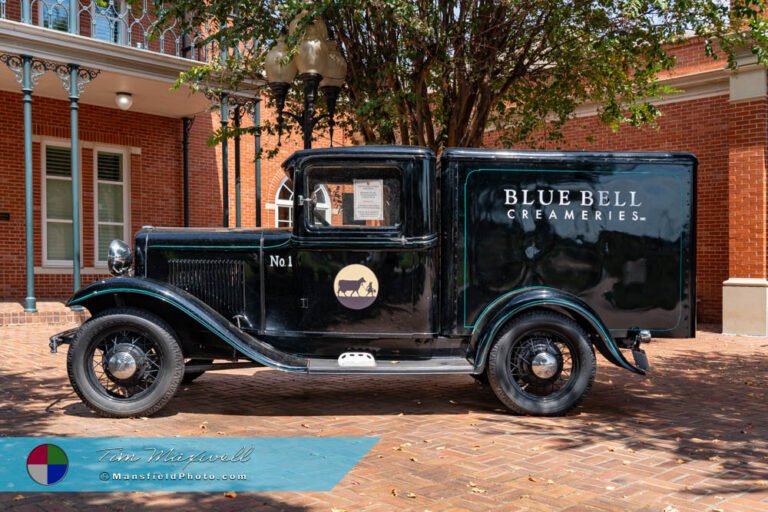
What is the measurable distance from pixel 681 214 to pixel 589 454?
2.37 metres

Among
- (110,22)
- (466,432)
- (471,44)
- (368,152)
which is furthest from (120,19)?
(466,432)

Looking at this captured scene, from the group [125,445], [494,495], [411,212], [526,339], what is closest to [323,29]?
[411,212]

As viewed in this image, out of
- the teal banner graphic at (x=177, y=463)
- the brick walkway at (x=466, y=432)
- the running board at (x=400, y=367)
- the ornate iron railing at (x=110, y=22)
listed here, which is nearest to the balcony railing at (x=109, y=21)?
the ornate iron railing at (x=110, y=22)

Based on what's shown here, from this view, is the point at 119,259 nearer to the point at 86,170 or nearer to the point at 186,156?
the point at 86,170

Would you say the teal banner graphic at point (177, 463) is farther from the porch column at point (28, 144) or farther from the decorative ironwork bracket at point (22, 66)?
the decorative ironwork bracket at point (22, 66)

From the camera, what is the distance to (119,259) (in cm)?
601

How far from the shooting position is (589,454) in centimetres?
480

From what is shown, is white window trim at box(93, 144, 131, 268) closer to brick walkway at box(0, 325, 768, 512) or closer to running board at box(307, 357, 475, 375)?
brick walkway at box(0, 325, 768, 512)

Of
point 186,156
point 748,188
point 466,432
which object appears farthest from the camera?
point 186,156

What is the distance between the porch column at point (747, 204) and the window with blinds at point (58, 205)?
42.3ft

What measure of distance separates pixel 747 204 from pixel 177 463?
11.5 m

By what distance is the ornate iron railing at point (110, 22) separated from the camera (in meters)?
12.8

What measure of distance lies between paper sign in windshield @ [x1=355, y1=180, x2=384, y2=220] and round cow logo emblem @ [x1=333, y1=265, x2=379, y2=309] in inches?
17.1

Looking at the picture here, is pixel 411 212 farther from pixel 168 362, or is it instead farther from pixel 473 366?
pixel 168 362
